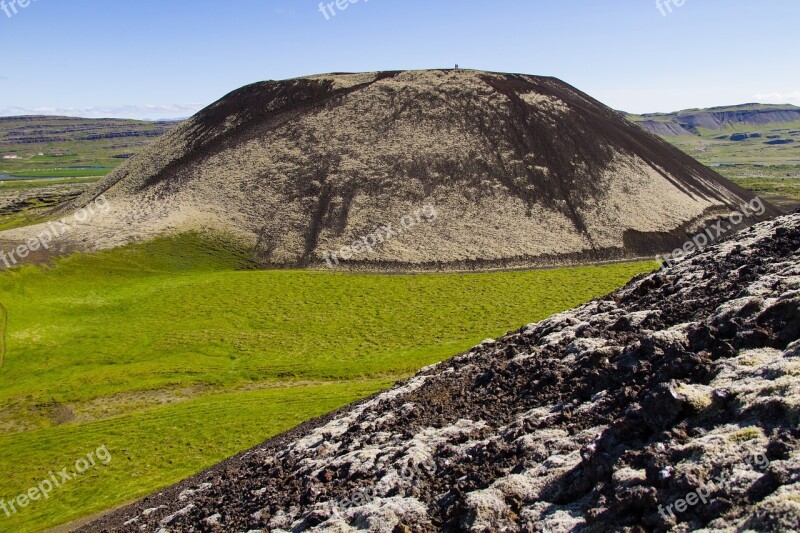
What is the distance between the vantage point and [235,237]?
81.5 metres

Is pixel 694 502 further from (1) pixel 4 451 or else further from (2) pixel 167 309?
(2) pixel 167 309

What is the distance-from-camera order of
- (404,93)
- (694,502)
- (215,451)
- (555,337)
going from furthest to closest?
(404,93), (215,451), (555,337), (694,502)

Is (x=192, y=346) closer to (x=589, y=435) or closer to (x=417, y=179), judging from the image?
(x=589, y=435)

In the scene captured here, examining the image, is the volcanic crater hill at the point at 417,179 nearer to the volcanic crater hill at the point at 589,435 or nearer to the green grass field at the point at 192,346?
the green grass field at the point at 192,346

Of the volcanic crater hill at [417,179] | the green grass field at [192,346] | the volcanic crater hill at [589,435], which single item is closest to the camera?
the volcanic crater hill at [589,435]

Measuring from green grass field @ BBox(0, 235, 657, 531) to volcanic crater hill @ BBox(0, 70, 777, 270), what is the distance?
783 cm

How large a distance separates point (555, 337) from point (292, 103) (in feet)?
323

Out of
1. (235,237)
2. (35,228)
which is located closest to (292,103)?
(235,237)

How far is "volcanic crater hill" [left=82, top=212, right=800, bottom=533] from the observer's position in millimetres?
9930

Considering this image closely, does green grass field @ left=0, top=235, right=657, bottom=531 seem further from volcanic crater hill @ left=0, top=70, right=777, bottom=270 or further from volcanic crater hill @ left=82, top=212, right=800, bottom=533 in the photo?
volcanic crater hill @ left=82, top=212, right=800, bottom=533

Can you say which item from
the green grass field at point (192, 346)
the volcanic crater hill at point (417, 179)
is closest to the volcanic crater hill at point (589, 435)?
the green grass field at point (192, 346)

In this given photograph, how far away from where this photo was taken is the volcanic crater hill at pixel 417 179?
78812 mm

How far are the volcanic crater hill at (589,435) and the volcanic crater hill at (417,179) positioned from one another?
5391 centimetres

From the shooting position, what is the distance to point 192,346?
49.9 meters
